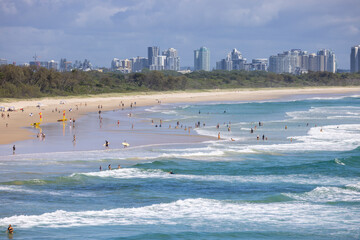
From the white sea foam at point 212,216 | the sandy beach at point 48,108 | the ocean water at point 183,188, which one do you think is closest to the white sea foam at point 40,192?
the ocean water at point 183,188

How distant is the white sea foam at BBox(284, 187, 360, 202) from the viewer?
2531 cm

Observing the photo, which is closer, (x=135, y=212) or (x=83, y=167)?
(x=135, y=212)

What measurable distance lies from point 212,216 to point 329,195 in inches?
277

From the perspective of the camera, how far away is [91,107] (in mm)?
84625

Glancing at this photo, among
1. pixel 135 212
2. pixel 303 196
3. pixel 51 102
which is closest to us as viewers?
pixel 135 212

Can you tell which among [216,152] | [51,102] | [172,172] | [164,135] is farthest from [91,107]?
[172,172]

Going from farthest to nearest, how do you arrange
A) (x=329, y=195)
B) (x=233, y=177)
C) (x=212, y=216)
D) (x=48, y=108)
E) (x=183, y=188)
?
1. (x=48, y=108)
2. (x=233, y=177)
3. (x=183, y=188)
4. (x=329, y=195)
5. (x=212, y=216)

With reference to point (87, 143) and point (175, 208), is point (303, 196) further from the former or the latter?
point (87, 143)

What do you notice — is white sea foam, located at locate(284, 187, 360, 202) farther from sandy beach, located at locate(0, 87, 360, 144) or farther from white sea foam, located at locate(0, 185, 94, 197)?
sandy beach, located at locate(0, 87, 360, 144)

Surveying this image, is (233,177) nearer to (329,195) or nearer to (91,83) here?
(329,195)

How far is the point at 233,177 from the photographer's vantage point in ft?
99.3

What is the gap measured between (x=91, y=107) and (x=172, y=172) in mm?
55415

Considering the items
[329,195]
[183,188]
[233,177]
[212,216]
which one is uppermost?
[233,177]

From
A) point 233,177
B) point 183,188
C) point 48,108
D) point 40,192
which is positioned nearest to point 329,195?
point 233,177
